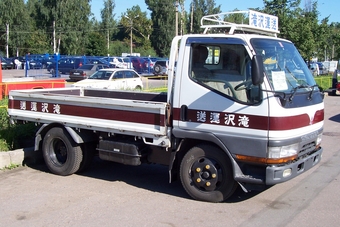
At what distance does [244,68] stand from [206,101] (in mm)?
693

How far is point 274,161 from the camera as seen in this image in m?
5.59

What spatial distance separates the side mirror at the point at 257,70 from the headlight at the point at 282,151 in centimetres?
91

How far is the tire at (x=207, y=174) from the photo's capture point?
6.04m

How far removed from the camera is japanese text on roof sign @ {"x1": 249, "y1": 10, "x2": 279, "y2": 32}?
6.51m

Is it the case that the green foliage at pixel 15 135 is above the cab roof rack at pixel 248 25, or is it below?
below

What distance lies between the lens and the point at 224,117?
19.3 feet

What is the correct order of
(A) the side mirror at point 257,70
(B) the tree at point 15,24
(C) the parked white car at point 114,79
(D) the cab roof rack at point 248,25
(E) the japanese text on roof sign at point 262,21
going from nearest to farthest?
(A) the side mirror at point 257,70 → (D) the cab roof rack at point 248,25 → (E) the japanese text on roof sign at point 262,21 → (C) the parked white car at point 114,79 → (B) the tree at point 15,24

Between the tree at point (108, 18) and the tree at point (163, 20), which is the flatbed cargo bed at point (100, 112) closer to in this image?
the tree at point (163, 20)

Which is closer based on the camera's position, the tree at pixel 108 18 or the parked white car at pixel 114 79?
the parked white car at pixel 114 79

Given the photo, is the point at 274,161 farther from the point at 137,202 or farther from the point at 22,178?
the point at 22,178

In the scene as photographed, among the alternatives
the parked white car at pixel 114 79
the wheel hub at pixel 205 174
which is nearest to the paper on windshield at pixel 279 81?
the wheel hub at pixel 205 174

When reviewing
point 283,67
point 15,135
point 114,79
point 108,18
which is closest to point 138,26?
point 108,18

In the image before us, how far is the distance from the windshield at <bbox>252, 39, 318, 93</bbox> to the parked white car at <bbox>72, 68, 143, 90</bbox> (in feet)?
49.7

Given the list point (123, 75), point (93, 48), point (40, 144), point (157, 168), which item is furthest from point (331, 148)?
point (93, 48)
